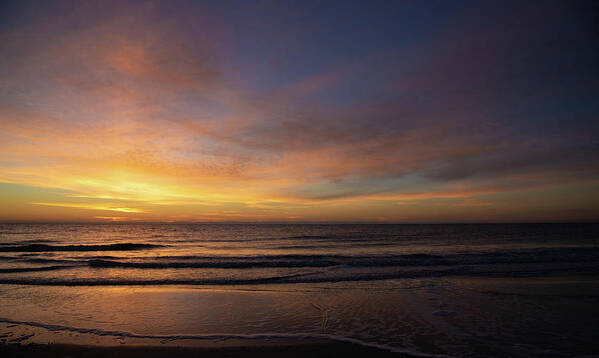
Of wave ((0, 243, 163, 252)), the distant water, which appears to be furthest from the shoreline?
wave ((0, 243, 163, 252))

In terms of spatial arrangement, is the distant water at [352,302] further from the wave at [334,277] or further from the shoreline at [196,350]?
the shoreline at [196,350]

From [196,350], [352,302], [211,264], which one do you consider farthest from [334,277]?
[196,350]

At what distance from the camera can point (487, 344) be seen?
23.2 ft

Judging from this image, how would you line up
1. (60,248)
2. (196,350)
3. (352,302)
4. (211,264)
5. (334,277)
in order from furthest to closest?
(60,248) < (211,264) < (334,277) < (352,302) < (196,350)

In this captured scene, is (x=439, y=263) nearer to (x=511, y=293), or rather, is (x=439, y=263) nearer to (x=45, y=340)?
(x=511, y=293)

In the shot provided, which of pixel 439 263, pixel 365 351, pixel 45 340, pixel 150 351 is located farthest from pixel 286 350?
pixel 439 263

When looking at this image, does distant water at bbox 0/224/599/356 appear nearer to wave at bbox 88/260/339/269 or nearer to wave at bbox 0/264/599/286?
wave at bbox 0/264/599/286

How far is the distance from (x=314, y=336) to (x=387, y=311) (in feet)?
11.0

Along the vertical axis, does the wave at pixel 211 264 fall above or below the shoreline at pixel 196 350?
below

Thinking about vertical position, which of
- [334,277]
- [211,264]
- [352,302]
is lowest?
[211,264]

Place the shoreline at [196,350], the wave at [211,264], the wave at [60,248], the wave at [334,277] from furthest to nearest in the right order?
the wave at [60,248] → the wave at [211,264] → the wave at [334,277] → the shoreline at [196,350]

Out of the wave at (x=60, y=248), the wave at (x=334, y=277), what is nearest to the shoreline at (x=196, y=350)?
the wave at (x=334, y=277)

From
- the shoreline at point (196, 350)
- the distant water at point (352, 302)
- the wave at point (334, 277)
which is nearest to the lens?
the shoreline at point (196, 350)

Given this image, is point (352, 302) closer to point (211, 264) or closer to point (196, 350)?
point (196, 350)
